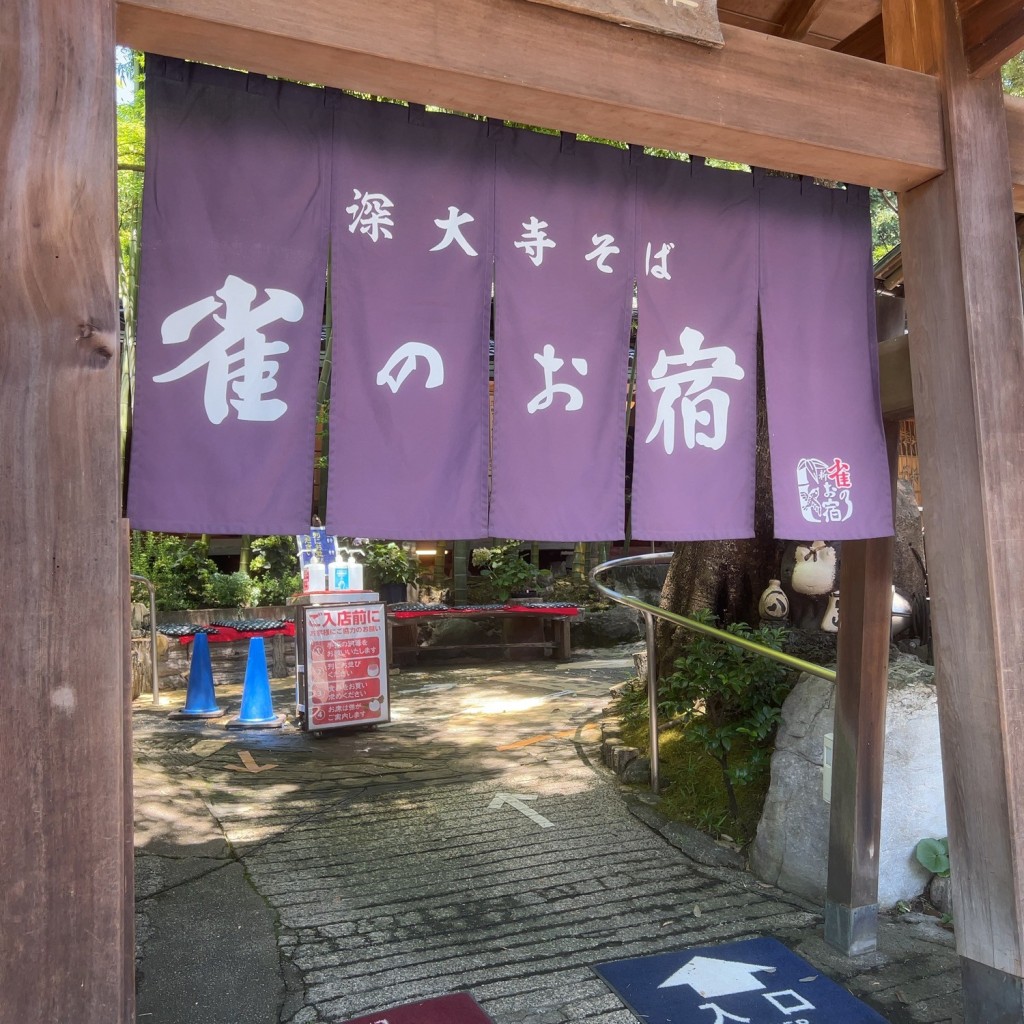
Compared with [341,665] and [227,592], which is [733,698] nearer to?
[341,665]

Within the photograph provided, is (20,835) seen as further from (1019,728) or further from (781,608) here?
(781,608)

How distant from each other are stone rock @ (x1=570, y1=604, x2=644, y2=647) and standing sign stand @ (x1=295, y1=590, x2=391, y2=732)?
746cm

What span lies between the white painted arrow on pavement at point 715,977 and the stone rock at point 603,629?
12504 mm

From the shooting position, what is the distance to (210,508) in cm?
304

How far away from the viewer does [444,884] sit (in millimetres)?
5406

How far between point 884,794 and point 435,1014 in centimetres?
277

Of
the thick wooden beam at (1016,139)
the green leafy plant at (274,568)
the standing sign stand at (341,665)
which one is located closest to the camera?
the thick wooden beam at (1016,139)

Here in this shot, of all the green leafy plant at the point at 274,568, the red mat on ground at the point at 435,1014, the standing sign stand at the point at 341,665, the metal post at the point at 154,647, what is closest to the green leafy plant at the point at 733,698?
the red mat on ground at the point at 435,1014

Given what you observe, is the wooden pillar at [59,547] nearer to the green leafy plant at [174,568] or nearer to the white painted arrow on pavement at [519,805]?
the white painted arrow on pavement at [519,805]

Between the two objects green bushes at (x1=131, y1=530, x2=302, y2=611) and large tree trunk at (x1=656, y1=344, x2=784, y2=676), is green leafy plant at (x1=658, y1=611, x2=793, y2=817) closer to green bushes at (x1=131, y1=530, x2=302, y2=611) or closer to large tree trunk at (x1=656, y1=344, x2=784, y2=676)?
large tree trunk at (x1=656, y1=344, x2=784, y2=676)

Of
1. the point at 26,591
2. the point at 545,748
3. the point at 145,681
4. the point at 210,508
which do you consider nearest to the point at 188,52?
the point at 210,508

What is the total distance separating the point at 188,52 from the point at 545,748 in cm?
708

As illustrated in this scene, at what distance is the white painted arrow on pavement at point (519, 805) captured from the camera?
6525 mm

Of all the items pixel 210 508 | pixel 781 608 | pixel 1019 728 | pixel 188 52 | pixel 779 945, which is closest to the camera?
pixel 188 52
